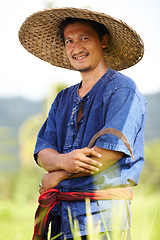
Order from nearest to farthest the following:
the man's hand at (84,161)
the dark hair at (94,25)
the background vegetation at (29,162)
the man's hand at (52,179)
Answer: the man's hand at (84,161), the man's hand at (52,179), the dark hair at (94,25), the background vegetation at (29,162)

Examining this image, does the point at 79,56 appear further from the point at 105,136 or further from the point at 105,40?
the point at 105,136

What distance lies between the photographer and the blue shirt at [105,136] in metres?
1.77

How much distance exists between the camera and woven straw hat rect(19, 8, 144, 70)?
1.91m

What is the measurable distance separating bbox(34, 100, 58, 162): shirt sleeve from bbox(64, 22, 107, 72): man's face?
373 millimetres

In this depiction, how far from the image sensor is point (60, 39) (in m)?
2.31

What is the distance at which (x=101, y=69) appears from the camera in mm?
2020

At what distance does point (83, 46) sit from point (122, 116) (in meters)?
0.47

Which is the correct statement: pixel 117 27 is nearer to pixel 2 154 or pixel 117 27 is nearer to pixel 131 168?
pixel 131 168

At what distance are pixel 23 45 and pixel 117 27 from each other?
2.29 ft

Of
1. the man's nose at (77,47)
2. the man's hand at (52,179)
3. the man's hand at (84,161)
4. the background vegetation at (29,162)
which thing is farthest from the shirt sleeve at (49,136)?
the background vegetation at (29,162)

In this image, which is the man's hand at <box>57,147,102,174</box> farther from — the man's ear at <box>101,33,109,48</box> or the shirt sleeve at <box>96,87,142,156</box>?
the man's ear at <box>101,33,109,48</box>

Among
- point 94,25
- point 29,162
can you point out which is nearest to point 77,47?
point 94,25

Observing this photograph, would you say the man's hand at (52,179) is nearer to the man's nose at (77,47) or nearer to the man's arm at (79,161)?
the man's arm at (79,161)

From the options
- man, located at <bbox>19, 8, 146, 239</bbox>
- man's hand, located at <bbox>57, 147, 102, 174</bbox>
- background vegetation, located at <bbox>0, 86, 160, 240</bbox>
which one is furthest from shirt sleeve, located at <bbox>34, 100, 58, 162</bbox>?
background vegetation, located at <bbox>0, 86, 160, 240</bbox>
